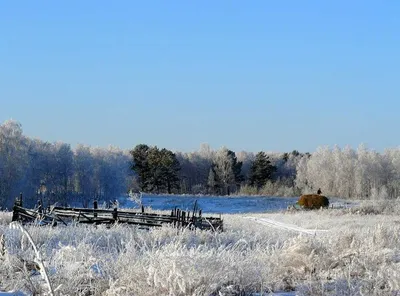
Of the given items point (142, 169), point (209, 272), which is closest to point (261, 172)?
point (142, 169)

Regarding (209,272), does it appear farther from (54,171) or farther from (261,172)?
(261,172)

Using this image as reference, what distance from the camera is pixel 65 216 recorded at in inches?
855

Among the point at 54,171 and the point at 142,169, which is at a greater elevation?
the point at 142,169

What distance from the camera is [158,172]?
8962 cm

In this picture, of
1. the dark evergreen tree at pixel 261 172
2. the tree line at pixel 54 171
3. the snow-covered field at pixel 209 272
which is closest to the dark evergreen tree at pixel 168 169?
the tree line at pixel 54 171

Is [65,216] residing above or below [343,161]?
below

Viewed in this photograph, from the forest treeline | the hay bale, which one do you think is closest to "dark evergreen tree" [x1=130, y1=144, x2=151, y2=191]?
the forest treeline

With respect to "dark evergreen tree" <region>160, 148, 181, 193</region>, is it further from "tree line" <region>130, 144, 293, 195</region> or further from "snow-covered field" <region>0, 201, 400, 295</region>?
"snow-covered field" <region>0, 201, 400, 295</region>

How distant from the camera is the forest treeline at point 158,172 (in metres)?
56.5

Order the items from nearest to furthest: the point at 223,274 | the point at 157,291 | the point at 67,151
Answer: the point at 157,291, the point at 223,274, the point at 67,151

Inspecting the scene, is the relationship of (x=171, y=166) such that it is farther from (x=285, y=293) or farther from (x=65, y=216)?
(x=285, y=293)

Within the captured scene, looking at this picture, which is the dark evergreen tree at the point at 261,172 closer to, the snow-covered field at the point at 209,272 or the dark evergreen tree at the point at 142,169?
the dark evergreen tree at the point at 142,169

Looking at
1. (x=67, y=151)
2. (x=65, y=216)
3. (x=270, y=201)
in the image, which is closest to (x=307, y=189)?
(x=270, y=201)

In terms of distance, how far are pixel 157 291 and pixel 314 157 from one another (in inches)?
3342
